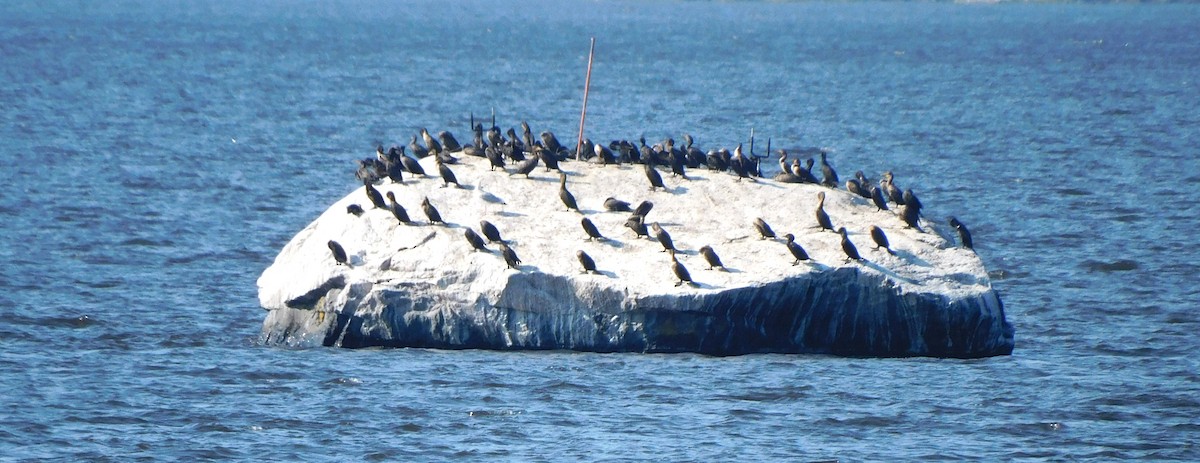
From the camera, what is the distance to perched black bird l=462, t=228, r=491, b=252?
22844mm

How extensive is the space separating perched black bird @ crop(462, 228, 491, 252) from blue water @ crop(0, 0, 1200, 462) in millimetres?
1467

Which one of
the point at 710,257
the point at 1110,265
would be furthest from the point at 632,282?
the point at 1110,265

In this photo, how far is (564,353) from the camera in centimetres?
2319

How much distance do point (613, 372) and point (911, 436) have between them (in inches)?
157

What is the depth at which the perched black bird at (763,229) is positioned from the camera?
2328cm

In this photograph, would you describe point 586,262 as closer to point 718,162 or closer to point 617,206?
point 617,206

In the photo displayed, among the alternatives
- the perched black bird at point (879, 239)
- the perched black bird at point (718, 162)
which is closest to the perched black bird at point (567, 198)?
the perched black bird at point (718, 162)

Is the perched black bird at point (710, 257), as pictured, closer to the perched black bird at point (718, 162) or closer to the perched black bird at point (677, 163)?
the perched black bird at point (677, 163)

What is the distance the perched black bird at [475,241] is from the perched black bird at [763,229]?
3.68 meters

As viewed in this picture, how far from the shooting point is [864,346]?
917 inches

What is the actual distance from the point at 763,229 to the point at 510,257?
3520 mm

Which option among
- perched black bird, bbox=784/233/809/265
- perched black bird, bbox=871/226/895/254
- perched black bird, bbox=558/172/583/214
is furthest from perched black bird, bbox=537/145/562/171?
perched black bird, bbox=871/226/895/254

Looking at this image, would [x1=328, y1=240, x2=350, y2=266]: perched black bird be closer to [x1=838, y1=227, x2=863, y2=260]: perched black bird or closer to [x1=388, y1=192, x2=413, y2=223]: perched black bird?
[x1=388, y1=192, x2=413, y2=223]: perched black bird

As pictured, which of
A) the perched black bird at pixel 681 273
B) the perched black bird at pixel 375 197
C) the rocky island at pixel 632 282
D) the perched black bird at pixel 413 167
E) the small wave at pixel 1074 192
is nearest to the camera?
the perched black bird at pixel 681 273
